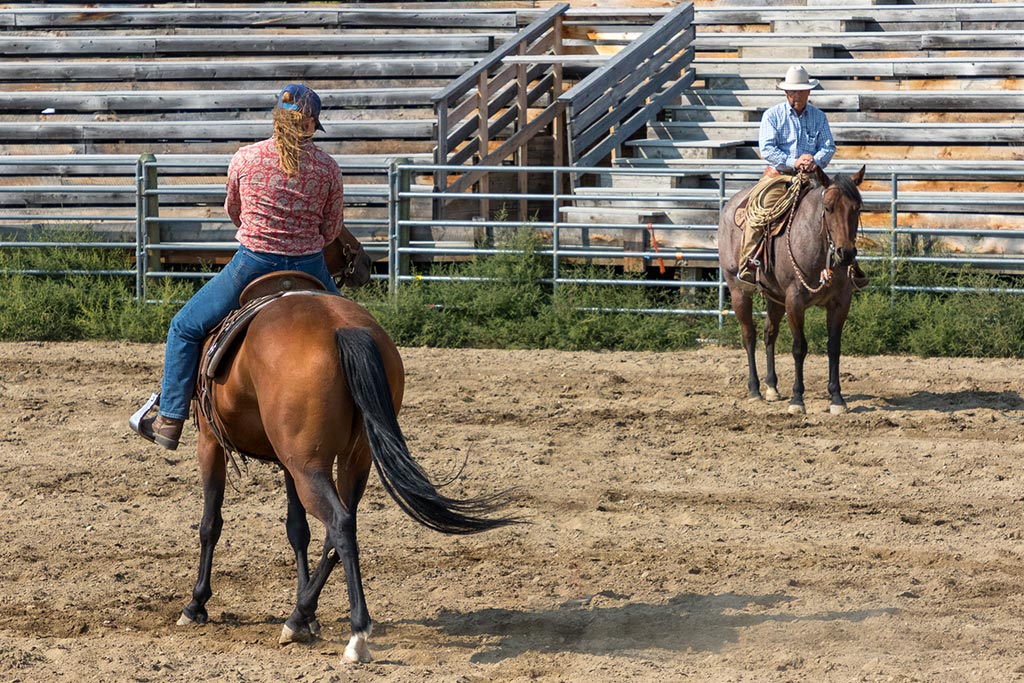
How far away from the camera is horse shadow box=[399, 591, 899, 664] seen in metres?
5.36

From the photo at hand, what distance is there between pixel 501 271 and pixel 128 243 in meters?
3.80

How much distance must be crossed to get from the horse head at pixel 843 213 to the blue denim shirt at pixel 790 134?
2.86ft

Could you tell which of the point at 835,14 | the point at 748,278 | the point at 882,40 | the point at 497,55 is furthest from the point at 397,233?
the point at 835,14

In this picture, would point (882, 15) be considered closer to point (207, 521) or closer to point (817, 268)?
point (817, 268)

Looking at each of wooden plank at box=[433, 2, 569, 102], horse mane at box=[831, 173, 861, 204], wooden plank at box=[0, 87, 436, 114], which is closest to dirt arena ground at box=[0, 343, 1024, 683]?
horse mane at box=[831, 173, 861, 204]

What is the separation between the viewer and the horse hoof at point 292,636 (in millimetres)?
5375

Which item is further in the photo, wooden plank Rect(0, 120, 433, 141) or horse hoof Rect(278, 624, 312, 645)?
wooden plank Rect(0, 120, 433, 141)

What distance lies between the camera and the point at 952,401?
995cm

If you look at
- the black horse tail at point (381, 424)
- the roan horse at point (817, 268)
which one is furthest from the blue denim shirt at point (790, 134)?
the black horse tail at point (381, 424)

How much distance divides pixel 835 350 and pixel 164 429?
5.56 meters

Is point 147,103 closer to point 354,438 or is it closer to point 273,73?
point 273,73

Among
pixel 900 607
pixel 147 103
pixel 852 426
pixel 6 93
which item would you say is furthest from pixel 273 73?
pixel 900 607

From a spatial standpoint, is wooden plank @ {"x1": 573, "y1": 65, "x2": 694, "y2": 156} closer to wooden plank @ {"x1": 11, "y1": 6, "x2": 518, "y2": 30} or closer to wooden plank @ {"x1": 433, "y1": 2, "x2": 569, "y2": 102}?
wooden plank @ {"x1": 433, "y1": 2, "x2": 569, "y2": 102}

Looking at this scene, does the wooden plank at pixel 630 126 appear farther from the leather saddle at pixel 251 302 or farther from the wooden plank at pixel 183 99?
Result: the leather saddle at pixel 251 302
